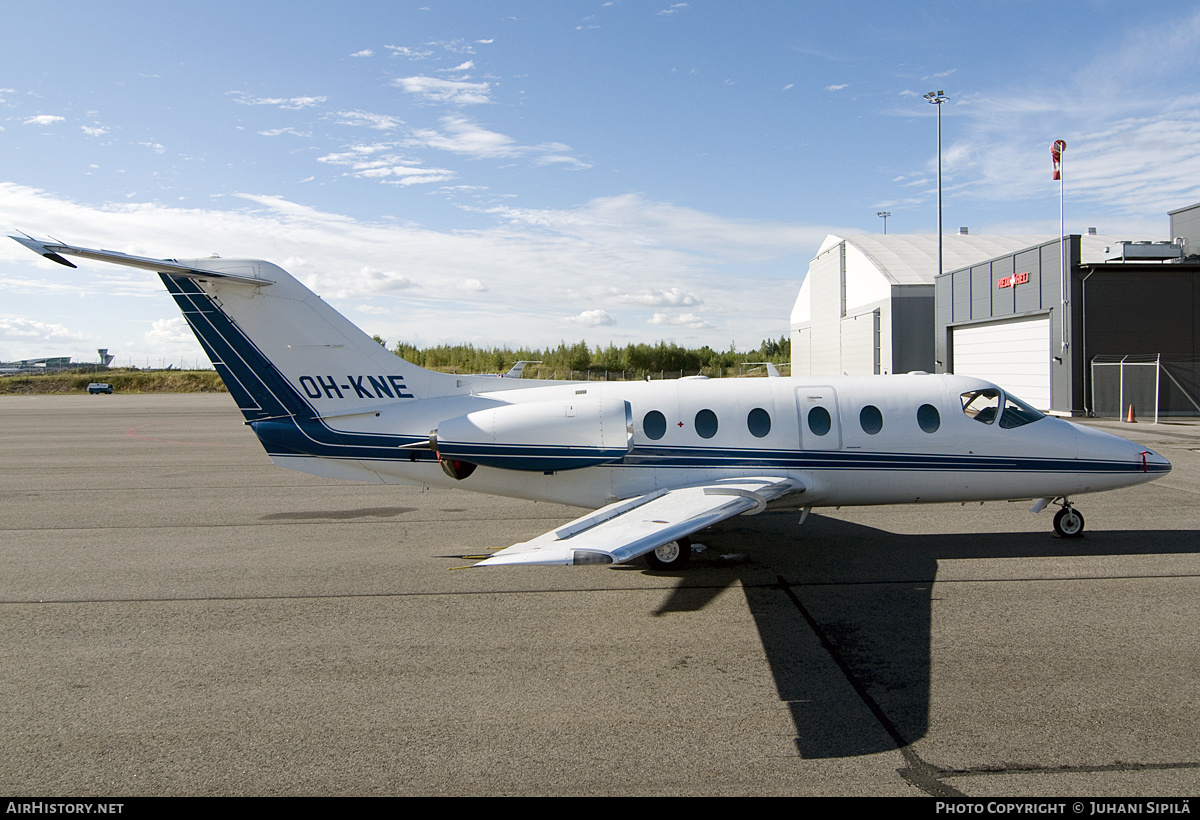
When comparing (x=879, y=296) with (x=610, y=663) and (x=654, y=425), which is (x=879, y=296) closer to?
(x=654, y=425)

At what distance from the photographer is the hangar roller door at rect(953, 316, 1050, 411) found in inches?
1239

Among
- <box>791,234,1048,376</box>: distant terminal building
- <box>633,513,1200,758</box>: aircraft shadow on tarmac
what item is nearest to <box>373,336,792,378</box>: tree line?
<box>791,234,1048,376</box>: distant terminal building

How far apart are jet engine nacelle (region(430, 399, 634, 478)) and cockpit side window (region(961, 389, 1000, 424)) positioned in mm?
4843

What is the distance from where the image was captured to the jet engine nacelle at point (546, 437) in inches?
371

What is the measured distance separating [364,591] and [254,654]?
1.92 meters

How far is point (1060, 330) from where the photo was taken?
97.7 ft

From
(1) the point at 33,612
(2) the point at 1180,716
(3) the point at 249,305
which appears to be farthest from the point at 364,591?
(2) the point at 1180,716

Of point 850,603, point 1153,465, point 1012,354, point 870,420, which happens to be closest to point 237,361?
point 850,603

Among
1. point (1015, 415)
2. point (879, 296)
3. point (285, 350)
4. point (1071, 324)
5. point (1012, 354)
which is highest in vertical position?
point (879, 296)

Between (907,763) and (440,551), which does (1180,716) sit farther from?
(440,551)

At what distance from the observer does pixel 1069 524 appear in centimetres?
1038

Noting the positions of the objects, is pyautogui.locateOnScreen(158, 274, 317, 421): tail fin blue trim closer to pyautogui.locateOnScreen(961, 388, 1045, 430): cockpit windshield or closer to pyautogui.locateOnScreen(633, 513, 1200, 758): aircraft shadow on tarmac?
pyautogui.locateOnScreen(633, 513, 1200, 758): aircraft shadow on tarmac

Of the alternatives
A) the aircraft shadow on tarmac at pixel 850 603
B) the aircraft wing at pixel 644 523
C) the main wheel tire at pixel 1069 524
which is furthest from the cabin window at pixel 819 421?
the main wheel tire at pixel 1069 524

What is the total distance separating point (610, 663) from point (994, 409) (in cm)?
710
